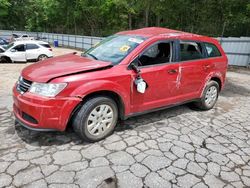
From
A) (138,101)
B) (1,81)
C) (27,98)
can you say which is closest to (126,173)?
(138,101)

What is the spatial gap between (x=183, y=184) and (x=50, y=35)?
31.0 metres

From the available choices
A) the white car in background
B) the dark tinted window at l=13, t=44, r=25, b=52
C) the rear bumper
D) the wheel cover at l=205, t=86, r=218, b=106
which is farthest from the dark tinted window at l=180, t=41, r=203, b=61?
the dark tinted window at l=13, t=44, r=25, b=52

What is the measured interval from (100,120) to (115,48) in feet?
4.36

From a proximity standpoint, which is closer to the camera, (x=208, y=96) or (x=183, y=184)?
(x=183, y=184)

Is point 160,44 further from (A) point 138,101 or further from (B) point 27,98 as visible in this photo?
(B) point 27,98

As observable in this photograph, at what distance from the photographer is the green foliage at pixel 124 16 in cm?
1447

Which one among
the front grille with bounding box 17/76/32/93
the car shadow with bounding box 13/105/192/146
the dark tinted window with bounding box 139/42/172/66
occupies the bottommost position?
the car shadow with bounding box 13/105/192/146

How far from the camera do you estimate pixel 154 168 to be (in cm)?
298

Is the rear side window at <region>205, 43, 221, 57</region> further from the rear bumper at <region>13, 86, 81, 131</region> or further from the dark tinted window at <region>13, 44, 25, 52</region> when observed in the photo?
the dark tinted window at <region>13, 44, 25, 52</region>

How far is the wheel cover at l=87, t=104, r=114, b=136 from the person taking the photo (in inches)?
134

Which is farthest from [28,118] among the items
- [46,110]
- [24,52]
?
[24,52]

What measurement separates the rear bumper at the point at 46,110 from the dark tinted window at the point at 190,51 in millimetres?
2237

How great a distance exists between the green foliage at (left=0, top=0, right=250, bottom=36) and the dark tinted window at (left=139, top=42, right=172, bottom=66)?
11.0 meters

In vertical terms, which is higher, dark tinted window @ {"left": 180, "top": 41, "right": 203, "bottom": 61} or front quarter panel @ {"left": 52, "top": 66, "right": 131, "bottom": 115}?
dark tinted window @ {"left": 180, "top": 41, "right": 203, "bottom": 61}
